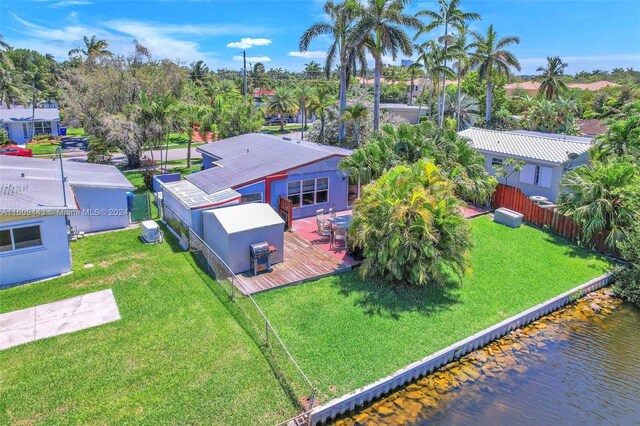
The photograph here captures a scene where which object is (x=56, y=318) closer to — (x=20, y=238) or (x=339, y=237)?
(x=20, y=238)

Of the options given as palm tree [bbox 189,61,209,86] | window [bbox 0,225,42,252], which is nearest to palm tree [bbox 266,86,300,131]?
palm tree [bbox 189,61,209,86]

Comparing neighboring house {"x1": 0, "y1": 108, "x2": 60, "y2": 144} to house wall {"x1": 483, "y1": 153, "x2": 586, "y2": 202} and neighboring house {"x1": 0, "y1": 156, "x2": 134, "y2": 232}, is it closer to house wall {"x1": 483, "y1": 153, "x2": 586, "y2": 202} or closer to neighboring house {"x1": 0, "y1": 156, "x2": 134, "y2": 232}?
neighboring house {"x1": 0, "y1": 156, "x2": 134, "y2": 232}

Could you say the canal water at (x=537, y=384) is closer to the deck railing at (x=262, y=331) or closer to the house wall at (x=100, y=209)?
the deck railing at (x=262, y=331)

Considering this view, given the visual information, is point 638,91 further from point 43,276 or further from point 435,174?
point 43,276

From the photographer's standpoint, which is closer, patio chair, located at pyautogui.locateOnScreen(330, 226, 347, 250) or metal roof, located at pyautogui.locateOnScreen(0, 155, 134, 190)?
patio chair, located at pyautogui.locateOnScreen(330, 226, 347, 250)

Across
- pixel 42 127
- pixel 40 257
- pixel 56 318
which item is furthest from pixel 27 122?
pixel 56 318
